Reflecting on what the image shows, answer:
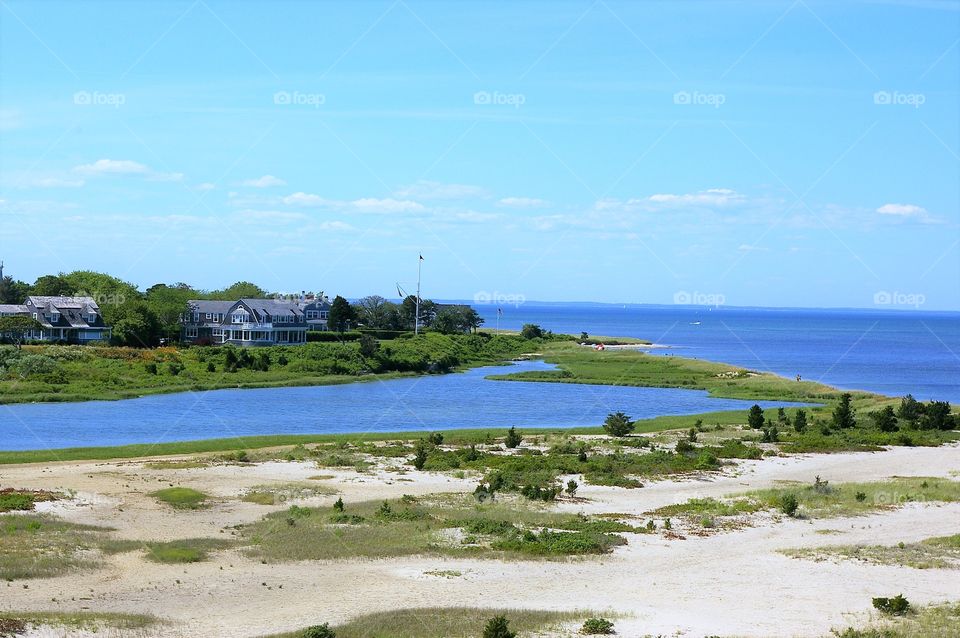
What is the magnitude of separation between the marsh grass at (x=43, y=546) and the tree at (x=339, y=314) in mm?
102390

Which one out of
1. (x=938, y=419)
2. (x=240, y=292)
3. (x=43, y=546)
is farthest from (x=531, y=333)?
(x=43, y=546)

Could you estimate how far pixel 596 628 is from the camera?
21422 mm

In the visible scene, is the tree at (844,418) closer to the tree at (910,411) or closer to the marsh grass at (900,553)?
the tree at (910,411)

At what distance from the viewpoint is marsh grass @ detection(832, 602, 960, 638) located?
70.6 ft

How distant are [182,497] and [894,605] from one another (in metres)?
24.5

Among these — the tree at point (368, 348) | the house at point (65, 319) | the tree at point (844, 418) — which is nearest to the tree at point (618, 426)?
the tree at point (844, 418)

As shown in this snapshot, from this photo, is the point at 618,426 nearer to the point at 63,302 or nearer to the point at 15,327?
the point at 15,327

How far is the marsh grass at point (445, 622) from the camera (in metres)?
21.0

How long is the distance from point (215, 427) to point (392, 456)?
18131 mm

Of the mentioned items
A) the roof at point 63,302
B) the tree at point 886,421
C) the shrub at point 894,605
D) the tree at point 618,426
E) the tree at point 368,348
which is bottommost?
the shrub at point 894,605

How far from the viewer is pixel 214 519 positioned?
1294 inches

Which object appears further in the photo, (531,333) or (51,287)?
(531,333)

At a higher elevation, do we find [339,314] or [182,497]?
[339,314]

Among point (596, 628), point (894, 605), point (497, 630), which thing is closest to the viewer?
point (497, 630)
